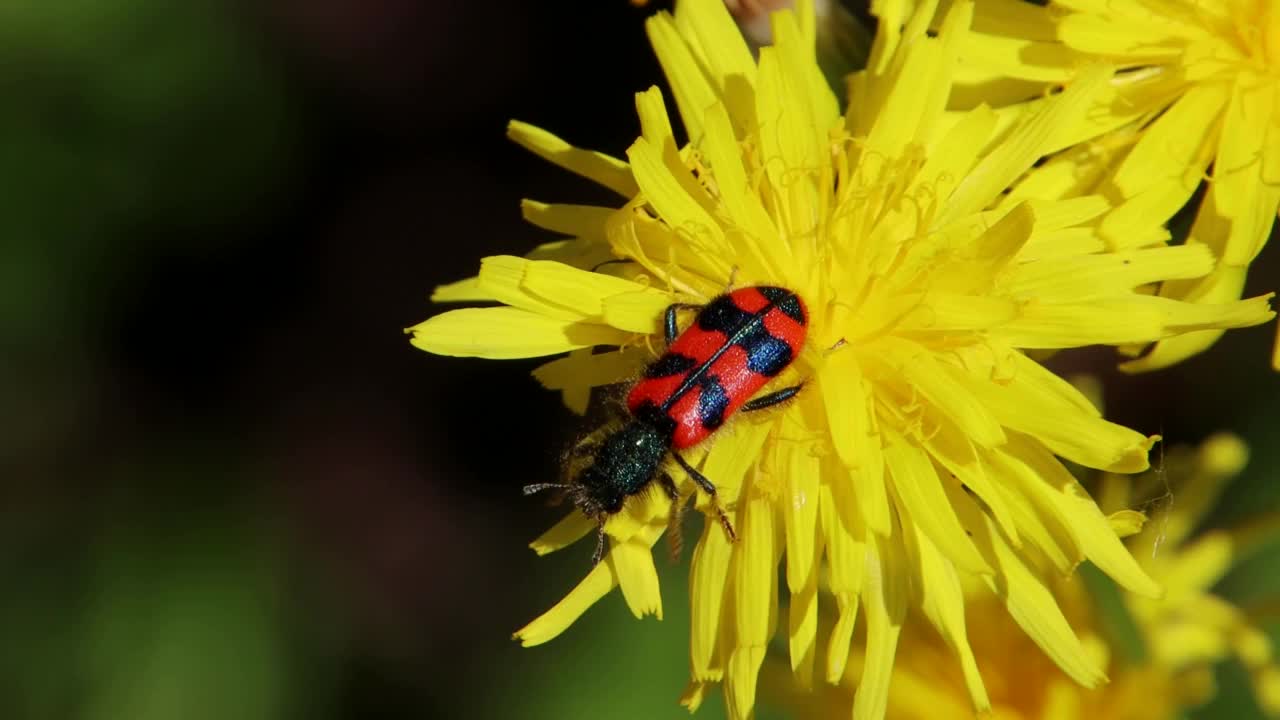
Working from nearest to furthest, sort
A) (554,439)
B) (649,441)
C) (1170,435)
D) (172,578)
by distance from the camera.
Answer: (649,441) < (1170,435) < (172,578) < (554,439)

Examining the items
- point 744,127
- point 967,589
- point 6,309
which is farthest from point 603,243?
point 6,309

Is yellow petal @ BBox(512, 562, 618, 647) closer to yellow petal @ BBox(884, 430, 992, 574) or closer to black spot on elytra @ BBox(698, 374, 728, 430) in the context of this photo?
black spot on elytra @ BBox(698, 374, 728, 430)

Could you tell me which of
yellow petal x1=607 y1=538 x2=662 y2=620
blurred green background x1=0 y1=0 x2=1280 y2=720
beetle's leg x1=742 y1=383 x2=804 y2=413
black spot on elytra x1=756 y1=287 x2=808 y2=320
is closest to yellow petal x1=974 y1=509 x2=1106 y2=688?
beetle's leg x1=742 y1=383 x2=804 y2=413

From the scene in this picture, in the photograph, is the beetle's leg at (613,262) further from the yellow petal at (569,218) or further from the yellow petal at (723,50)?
the yellow petal at (723,50)

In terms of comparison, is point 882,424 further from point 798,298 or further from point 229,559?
point 229,559

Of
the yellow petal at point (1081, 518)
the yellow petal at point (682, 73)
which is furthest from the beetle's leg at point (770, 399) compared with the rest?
the yellow petal at point (682, 73)
